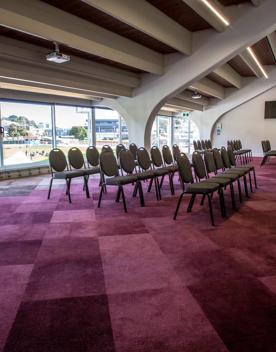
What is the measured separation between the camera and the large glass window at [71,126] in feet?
34.8

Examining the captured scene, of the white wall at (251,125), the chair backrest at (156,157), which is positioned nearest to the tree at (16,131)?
the chair backrest at (156,157)

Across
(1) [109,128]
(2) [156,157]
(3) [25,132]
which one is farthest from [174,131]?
(2) [156,157]

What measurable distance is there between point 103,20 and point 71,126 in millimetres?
6117

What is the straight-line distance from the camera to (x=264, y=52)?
8953mm

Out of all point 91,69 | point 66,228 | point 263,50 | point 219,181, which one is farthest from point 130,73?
point 66,228

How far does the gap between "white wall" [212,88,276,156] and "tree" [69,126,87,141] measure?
22.1 ft

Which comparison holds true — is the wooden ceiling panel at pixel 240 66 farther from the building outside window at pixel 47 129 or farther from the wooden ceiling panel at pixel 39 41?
the building outside window at pixel 47 129

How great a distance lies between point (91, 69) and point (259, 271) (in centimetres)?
583

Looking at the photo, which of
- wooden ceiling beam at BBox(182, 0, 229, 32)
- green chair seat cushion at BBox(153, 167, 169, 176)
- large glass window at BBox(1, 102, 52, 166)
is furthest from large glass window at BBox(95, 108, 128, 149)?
wooden ceiling beam at BBox(182, 0, 229, 32)

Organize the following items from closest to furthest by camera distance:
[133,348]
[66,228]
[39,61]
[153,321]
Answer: [133,348] → [153,321] → [66,228] → [39,61]

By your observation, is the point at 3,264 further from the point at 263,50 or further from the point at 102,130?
the point at 102,130

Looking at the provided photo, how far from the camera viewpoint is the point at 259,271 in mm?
2828

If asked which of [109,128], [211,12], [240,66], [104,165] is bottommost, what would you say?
[104,165]

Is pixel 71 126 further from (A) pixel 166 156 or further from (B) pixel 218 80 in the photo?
(B) pixel 218 80
